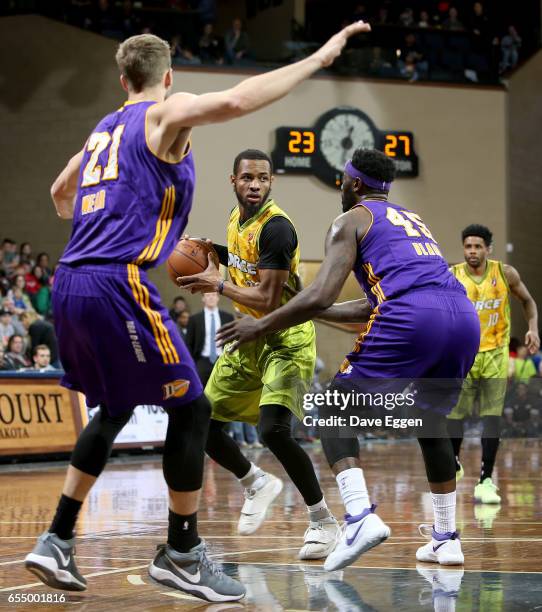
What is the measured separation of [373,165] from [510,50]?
18.7 meters

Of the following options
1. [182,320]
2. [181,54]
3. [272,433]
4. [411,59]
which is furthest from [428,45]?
[272,433]

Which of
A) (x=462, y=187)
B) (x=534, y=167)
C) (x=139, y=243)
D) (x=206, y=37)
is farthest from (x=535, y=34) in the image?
(x=139, y=243)

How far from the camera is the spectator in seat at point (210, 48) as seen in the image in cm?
1989

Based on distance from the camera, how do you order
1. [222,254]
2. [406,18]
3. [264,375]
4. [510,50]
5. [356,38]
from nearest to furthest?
[264,375]
[222,254]
[356,38]
[406,18]
[510,50]

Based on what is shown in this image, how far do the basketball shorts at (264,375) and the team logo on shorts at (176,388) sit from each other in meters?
1.47

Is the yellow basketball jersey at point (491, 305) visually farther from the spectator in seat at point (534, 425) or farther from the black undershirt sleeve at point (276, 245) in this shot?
the spectator in seat at point (534, 425)

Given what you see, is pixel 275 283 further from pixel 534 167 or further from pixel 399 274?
pixel 534 167

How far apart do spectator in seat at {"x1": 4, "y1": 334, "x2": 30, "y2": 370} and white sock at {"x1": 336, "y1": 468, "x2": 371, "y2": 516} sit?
875 centimetres

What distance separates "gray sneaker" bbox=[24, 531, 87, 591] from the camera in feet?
13.0

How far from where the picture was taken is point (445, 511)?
4980 mm

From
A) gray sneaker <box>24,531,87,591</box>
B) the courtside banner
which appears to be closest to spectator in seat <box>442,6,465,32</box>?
the courtside banner

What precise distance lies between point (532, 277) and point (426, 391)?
19.6 metres

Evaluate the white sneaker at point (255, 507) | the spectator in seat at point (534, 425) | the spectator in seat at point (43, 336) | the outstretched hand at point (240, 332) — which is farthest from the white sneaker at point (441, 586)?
the spectator in seat at point (534, 425)

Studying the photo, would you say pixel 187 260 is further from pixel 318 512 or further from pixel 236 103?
pixel 236 103
